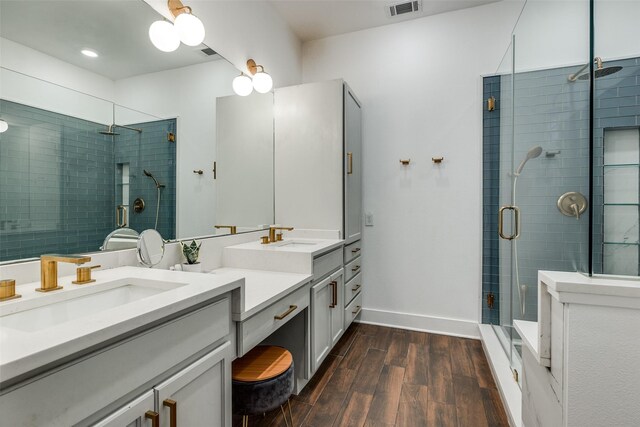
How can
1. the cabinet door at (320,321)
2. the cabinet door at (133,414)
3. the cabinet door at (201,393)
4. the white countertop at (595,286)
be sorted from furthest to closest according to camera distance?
the cabinet door at (320,321), the white countertop at (595,286), the cabinet door at (201,393), the cabinet door at (133,414)

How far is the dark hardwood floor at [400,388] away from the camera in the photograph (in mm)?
1628

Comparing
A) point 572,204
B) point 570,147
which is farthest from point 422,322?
point 570,147

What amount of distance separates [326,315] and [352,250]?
2.44ft

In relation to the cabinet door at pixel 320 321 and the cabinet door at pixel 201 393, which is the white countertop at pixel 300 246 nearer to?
the cabinet door at pixel 320 321

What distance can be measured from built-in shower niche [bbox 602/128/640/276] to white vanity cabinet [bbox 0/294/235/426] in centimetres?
131

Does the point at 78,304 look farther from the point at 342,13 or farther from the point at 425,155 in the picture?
the point at 342,13

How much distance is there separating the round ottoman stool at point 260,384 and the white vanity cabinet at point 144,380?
0.35 ft

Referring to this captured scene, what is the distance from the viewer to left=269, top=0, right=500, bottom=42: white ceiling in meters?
2.55

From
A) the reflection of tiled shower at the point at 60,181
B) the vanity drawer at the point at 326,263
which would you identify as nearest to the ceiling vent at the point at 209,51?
the reflection of tiled shower at the point at 60,181

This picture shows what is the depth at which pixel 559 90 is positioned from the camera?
1419mm

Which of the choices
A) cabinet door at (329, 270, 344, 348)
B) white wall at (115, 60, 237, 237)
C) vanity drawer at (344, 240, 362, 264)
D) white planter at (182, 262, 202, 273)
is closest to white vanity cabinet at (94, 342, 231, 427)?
white planter at (182, 262, 202, 273)

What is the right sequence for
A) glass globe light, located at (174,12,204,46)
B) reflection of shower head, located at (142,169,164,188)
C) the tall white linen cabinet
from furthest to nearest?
the tall white linen cabinet, glass globe light, located at (174,12,204,46), reflection of shower head, located at (142,169,164,188)

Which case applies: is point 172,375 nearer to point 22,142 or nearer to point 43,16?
point 22,142

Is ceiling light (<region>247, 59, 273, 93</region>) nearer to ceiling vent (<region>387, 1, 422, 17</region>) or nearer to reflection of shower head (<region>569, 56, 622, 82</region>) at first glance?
ceiling vent (<region>387, 1, 422, 17</region>)
